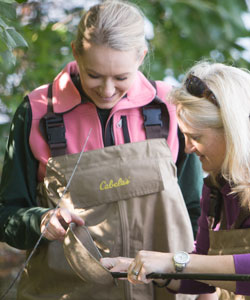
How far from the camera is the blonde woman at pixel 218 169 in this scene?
6.54 ft

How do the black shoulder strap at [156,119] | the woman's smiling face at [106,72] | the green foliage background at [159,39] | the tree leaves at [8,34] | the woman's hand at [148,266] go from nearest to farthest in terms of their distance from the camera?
the woman's hand at [148,266] < the tree leaves at [8,34] < the woman's smiling face at [106,72] < the black shoulder strap at [156,119] < the green foliage background at [159,39]

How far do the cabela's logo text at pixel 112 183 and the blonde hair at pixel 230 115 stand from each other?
1.14 ft

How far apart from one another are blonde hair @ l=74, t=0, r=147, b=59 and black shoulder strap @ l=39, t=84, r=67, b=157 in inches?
11.8

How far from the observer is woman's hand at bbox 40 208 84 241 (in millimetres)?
2193

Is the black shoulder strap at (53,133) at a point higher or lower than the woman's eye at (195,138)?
lower

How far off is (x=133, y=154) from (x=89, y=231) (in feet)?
1.18

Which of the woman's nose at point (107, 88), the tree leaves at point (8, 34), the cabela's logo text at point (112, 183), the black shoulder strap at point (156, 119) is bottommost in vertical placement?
the cabela's logo text at point (112, 183)

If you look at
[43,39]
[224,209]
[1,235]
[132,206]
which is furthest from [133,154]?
[43,39]

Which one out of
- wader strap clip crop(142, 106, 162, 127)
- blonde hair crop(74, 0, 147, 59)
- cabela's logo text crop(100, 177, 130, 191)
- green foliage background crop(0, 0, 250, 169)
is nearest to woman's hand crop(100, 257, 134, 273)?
cabela's logo text crop(100, 177, 130, 191)

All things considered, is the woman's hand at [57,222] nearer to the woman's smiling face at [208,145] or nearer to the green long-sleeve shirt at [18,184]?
the green long-sleeve shirt at [18,184]

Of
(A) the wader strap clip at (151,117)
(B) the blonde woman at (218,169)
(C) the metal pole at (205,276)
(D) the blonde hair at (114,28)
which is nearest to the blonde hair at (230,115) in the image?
(B) the blonde woman at (218,169)

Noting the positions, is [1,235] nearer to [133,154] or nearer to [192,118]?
[133,154]

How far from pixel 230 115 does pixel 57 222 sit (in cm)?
75

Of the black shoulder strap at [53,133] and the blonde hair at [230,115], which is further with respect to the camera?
the black shoulder strap at [53,133]
